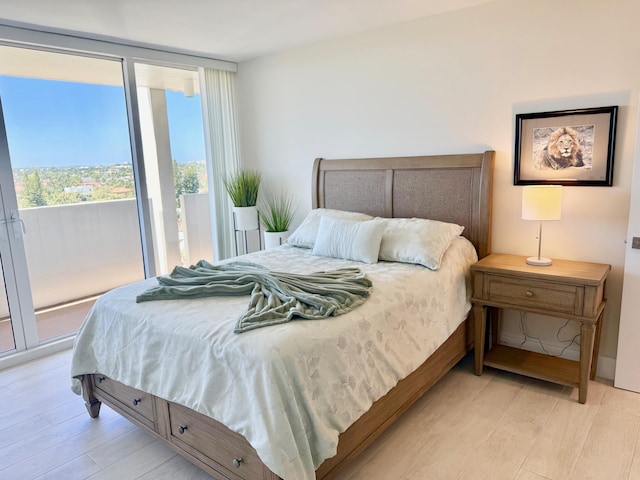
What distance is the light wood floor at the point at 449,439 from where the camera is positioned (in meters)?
2.06

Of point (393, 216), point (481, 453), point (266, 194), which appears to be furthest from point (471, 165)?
point (266, 194)

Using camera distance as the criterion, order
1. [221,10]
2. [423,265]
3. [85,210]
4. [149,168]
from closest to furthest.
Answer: [423,265] → [221,10] → [85,210] → [149,168]

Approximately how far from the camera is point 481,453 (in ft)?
7.08

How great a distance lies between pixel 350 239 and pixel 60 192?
2.57m

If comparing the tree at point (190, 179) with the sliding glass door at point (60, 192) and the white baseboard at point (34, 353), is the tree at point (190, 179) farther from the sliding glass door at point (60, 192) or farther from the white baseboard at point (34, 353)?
the white baseboard at point (34, 353)

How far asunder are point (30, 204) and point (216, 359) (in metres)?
2.71

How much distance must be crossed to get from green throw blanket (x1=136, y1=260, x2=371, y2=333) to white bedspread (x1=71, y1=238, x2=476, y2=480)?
2.4 inches

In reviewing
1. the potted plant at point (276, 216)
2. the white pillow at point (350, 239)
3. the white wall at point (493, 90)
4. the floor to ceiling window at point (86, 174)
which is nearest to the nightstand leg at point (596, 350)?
the white wall at point (493, 90)

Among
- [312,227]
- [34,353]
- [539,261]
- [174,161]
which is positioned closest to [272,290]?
[312,227]

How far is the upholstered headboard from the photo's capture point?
3156mm

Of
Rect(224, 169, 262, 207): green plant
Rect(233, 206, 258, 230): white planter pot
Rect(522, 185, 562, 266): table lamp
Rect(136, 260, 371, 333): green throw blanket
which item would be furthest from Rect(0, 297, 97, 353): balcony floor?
Rect(522, 185, 562, 266): table lamp

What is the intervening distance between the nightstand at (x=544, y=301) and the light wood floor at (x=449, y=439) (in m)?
0.12

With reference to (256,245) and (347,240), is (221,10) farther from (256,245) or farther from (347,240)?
(256,245)

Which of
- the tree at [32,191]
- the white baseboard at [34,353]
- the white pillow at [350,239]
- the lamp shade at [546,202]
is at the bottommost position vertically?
the white baseboard at [34,353]
